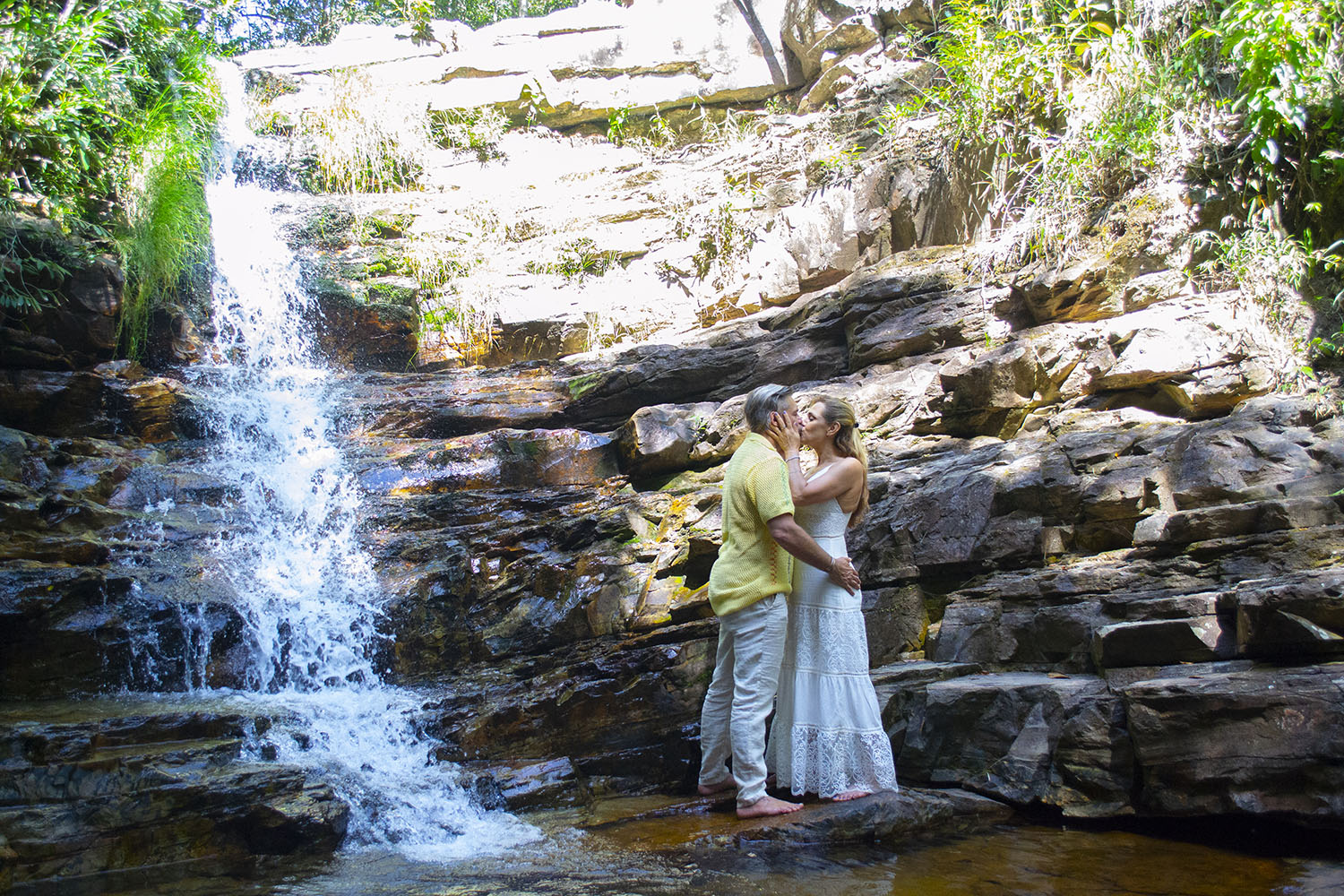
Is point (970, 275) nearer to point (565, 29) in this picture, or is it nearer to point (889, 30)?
point (889, 30)

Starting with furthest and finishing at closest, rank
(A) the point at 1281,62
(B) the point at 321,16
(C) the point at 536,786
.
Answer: (B) the point at 321,16
(A) the point at 1281,62
(C) the point at 536,786

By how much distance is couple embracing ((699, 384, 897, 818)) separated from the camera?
3.42 m

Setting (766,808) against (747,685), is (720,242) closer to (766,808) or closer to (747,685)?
(747,685)

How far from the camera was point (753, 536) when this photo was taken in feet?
11.7

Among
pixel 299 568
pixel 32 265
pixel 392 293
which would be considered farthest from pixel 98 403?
pixel 392 293

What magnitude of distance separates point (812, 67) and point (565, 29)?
13.5ft

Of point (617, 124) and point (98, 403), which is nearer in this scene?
point (98, 403)

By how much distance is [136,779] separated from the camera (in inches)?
142

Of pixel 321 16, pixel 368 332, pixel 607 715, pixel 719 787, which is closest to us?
pixel 719 787

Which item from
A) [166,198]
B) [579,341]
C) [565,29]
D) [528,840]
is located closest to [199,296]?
[166,198]

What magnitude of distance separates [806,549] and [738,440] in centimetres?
340

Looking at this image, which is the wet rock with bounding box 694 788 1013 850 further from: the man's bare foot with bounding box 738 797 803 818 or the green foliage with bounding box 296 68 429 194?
the green foliage with bounding box 296 68 429 194

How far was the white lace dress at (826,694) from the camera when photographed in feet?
11.2

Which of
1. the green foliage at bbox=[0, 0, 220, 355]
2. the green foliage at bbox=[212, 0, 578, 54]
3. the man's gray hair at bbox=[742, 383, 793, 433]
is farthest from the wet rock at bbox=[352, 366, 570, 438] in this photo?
the green foliage at bbox=[212, 0, 578, 54]
